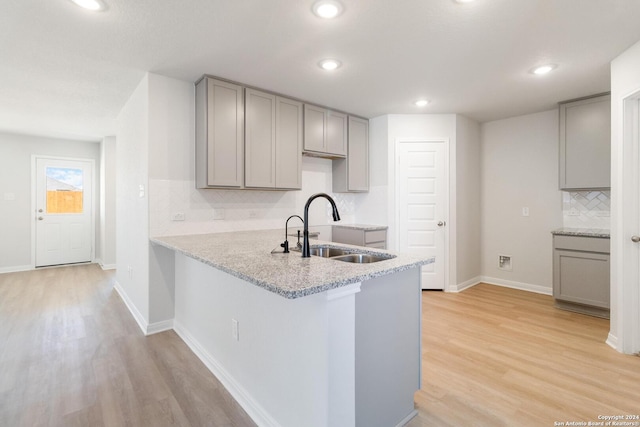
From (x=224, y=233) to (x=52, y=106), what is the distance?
106 inches

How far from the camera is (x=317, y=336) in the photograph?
130 cm

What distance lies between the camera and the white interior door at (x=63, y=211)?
5.54 metres

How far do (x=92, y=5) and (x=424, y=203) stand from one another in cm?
380

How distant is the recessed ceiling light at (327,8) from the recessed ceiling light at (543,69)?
6.54 feet

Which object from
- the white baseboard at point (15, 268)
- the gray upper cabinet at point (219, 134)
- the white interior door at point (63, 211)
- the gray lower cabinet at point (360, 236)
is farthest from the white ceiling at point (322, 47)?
the white baseboard at point (15, 268)

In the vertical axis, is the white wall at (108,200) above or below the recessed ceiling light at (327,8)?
below

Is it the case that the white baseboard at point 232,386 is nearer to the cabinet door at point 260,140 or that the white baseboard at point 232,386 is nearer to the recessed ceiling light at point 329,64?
the cabinet door at point 260,140

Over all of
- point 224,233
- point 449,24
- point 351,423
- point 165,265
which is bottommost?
point 351,423

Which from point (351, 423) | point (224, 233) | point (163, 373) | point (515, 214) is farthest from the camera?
point (515, 214)

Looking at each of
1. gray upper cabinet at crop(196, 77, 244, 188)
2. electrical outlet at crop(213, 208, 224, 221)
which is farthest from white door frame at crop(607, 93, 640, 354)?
electrical outlet at crop(213, 208, 224, 221)

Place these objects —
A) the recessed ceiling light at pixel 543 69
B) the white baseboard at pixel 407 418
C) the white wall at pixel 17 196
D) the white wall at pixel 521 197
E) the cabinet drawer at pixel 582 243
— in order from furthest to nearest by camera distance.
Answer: the white wall at pixel 17 196 → the white wall at pixel 521 197 → the cabinet drawer at pixel 582 243 → the recessed ceiling light at pixel 543 69 → the white baseboard at pixel 407 418

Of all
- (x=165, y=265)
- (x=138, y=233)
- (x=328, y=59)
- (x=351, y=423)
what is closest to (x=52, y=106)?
(x=138, y=233)

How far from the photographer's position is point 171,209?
9.71ft

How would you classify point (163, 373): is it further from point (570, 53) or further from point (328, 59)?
point (570, 53)
